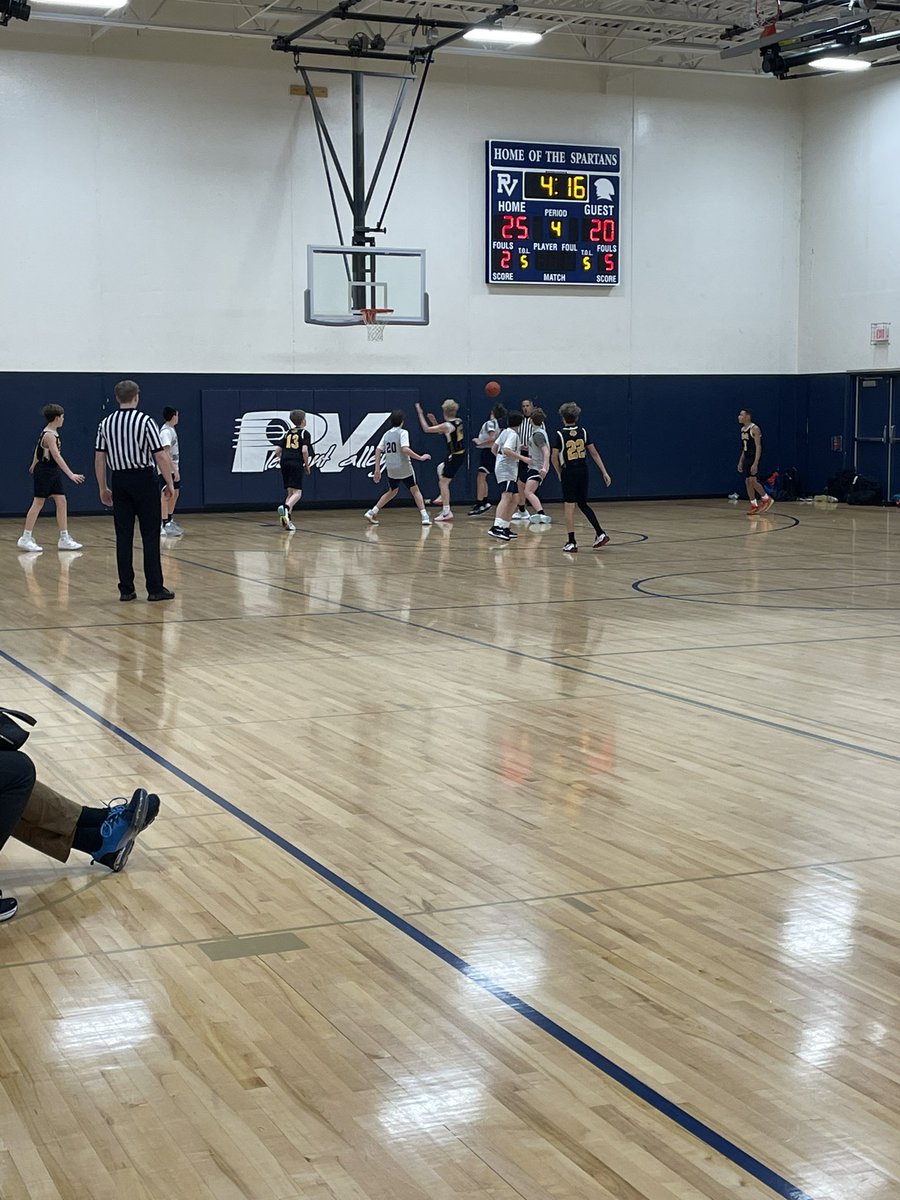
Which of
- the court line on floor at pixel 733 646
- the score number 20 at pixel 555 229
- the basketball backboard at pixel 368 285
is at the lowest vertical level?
the court line on floor at pixel 733 646

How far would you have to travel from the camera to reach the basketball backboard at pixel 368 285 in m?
24.1

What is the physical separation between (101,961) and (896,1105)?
235 centimetres

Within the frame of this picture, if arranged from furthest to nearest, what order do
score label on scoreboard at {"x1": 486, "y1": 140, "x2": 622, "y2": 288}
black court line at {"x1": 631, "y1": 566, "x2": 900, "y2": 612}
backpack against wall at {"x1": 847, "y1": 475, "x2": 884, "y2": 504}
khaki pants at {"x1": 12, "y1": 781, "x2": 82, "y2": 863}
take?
backpack against wall at {"x1": 847, "y1": 475, "x2": 884, "y2": 504}
score label on scoreboard at {"x1": 486, "y1": 140, "x2": 622, "y2": 288}
black court line at {"x1": 631, "y1": 566, "x2": 900, "y2": 612}
khaki pants at {"x1": 12, "y1": 781, "x2": 82, "y2": 863}

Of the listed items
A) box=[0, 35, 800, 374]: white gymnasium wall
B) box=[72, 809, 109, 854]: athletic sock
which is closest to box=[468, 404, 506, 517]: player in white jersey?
box=[0, 35, 800, 374]: white gymnasium wall

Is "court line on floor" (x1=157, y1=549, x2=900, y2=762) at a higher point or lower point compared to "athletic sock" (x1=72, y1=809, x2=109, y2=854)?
lower

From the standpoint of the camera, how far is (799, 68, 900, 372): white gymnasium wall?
2722 cm

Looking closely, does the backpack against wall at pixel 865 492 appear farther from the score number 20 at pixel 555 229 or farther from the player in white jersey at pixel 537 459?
the player in white jersey at pixel 537 459

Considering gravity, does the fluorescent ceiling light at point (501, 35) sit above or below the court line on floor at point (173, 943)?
above

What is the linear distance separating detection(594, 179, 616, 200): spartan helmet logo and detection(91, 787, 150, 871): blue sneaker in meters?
23.9

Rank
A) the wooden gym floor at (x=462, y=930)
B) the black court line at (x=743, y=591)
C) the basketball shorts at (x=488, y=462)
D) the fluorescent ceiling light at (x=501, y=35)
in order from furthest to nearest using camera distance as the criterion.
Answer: the basketball shorts at (x=488, y=462) → the fluorescent ceiling light at (x=501, y=35) → the black court line at (x=743, y=591) → the wooden gym floor at (x=462, y=930)

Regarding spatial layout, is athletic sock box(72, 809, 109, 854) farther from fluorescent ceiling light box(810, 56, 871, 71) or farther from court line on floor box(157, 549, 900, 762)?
fluorescent ceiling light box(810, 56, 871, 71)

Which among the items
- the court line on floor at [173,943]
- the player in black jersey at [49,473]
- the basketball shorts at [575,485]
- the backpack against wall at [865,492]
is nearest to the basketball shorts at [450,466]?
the basketball shorts at [575,485]

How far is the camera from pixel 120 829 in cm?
535

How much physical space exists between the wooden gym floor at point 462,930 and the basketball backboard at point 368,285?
14197mm
